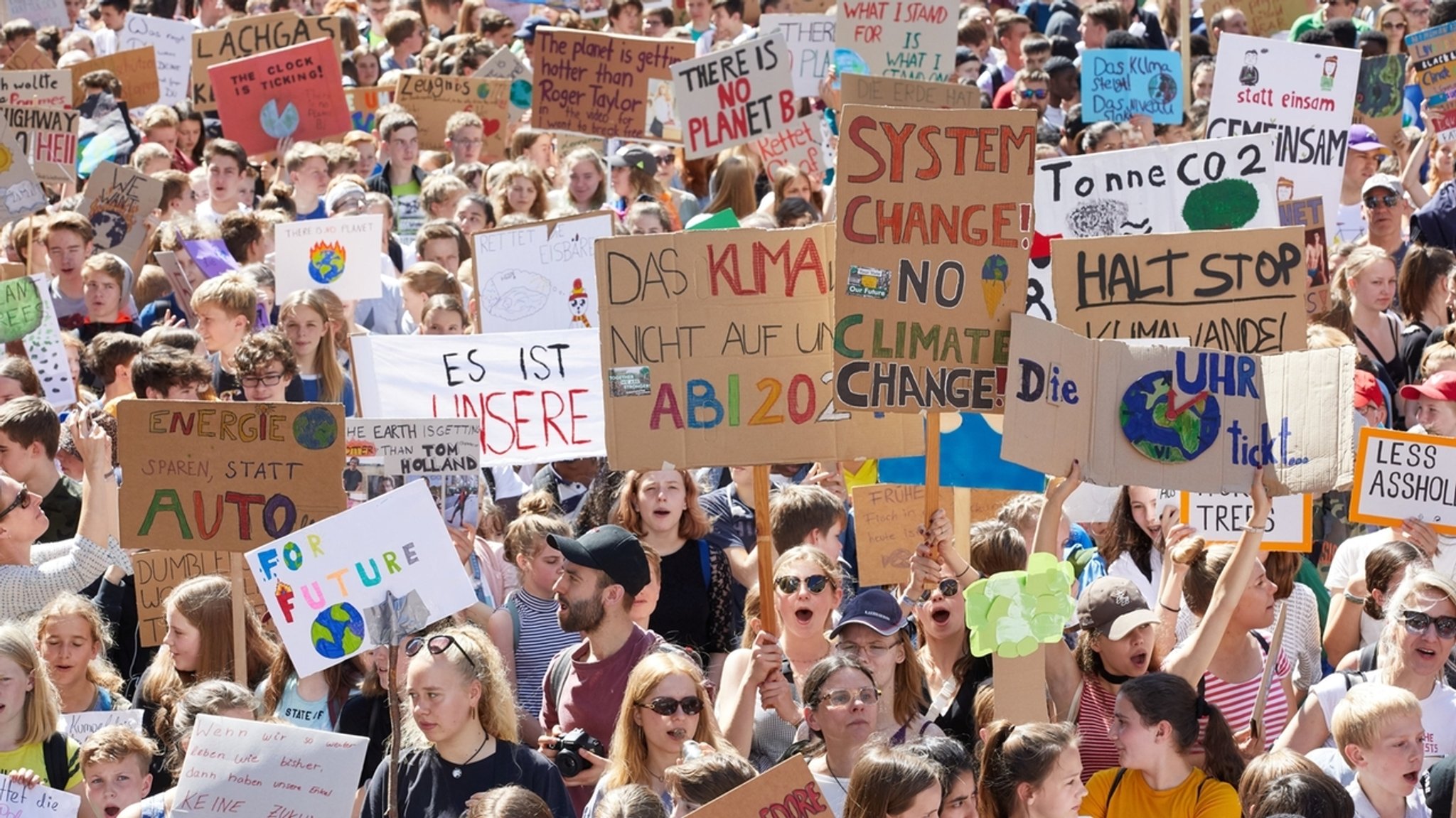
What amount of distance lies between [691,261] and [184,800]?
2.48 meters

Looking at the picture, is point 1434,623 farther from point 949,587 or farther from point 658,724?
point 658,724

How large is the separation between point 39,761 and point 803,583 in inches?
93.3

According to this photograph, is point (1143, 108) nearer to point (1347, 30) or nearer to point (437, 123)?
point (1347, 30)

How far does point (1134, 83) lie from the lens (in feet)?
48.3

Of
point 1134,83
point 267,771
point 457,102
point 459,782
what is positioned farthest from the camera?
point 457,102

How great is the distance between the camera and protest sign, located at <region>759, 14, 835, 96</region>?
586 inches

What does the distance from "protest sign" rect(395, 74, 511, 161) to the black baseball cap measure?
347 inches

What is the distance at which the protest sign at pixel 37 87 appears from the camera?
13.3 meters

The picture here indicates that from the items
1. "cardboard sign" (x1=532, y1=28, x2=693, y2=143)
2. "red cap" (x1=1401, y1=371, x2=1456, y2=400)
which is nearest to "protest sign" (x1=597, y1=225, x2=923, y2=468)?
"red cap" (x1=1401, y1=371, x2=1456, y2=400)

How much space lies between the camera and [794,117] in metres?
12.9

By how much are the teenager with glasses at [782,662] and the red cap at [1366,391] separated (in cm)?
317

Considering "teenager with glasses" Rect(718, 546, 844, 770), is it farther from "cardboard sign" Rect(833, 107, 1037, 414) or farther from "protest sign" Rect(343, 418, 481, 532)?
"protest sign" Rect(343, 418, 481, 532)

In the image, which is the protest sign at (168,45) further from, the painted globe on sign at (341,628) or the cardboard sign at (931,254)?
the painted globe on sign at (341,628)

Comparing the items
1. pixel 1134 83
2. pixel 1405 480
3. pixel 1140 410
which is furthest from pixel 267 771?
pixel 1134 83
